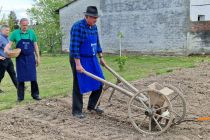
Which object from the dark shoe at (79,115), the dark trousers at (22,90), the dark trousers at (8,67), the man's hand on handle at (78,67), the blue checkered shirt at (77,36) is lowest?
the dark shoe at (79,115)

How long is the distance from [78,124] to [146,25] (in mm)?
16510

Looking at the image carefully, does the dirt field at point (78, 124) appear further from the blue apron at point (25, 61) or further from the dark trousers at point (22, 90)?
the blue apron at point (25, 61)

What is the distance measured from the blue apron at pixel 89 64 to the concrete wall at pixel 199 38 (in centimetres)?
1407

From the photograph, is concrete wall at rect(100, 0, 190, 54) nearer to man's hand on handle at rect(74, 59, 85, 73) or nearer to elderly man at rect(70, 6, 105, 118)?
elderly man at rect(70, 6, 105, 118)

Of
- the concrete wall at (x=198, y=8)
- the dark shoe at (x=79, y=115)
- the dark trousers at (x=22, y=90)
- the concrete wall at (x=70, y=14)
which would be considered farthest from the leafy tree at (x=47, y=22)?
the dark shoe at (x=79, y=115)

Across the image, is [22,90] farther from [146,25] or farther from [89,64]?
[146,25]

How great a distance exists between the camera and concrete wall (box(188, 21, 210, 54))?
791 inches

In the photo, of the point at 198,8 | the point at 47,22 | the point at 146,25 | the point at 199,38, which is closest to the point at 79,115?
the point at 199,38

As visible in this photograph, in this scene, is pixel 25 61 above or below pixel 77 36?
below

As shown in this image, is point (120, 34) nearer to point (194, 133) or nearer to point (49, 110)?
point (49, 110)

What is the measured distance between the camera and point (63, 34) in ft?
88.2

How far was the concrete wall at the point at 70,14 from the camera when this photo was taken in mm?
25594

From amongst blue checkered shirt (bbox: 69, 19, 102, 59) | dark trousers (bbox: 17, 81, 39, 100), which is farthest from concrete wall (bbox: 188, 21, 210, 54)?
blue checkered shirt (bbox: 69, 19, 102, 59)

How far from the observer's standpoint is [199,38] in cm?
2038
